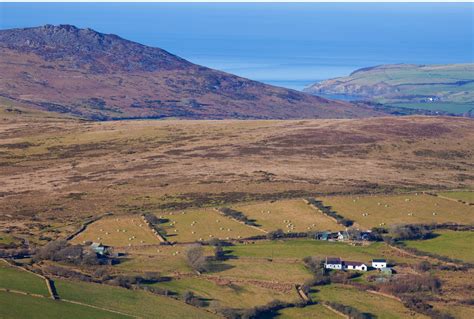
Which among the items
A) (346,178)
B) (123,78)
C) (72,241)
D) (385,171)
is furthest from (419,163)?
(123,78)

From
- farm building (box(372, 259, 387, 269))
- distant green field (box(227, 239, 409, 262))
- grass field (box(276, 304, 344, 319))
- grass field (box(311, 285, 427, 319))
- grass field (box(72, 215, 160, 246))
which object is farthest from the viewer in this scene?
grass field (box(72, 215, 160, 246))

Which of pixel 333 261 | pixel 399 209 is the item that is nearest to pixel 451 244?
pixel 399 209

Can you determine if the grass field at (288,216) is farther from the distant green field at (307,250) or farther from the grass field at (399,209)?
the distant green field at (307,250)

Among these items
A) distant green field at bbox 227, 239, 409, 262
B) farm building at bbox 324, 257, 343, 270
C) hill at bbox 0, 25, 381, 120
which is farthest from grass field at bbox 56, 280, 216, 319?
hill at bbox 0, 25, 381, 120

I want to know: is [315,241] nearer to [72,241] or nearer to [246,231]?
[246,231]

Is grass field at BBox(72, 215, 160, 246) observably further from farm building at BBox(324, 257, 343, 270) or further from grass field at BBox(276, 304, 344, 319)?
grass field at BBox(276, 304, 344, 319)

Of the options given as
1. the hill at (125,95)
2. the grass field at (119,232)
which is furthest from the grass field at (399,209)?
the hill at (125,95)

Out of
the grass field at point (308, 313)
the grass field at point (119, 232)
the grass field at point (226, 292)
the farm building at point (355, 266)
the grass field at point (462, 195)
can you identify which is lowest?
the grass field at point (308, 313)

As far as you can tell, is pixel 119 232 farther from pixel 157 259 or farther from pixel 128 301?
pixel 128 301
